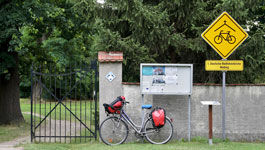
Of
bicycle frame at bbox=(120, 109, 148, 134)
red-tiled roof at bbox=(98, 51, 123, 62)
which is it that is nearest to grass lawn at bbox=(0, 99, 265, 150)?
bicycle frame at bbox=(120, 109, 148, 134)

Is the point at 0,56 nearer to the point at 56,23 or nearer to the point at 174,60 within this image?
the point at 56,23

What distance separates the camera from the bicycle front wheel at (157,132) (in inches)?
352

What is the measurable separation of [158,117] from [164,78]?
3.52ft

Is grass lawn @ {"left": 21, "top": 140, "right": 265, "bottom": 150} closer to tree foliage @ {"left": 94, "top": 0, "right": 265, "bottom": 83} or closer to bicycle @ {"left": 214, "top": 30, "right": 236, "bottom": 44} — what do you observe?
bicycle @ {"left": 214, "top": 30, "right": 236, "bottom": 44}

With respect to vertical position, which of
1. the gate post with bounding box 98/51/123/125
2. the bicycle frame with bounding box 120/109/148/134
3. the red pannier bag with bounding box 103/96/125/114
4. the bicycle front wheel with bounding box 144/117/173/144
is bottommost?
the bicycle front wheel with bounding box 144/117/173/144

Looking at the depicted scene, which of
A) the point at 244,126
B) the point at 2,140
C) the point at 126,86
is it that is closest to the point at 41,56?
the point at 2,140

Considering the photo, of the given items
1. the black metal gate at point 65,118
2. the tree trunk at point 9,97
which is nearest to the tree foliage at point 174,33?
the black metal gate at point 65,118

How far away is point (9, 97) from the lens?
14.4 metres

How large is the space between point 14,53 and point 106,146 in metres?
7.48

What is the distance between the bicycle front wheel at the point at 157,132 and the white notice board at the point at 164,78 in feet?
2.71

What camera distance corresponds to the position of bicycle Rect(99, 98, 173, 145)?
8.88 metres

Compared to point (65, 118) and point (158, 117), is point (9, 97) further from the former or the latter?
point (158, 117)

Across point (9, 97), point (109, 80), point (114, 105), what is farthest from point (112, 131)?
point (9, 97)

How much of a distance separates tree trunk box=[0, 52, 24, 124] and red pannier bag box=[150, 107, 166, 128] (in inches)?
305
